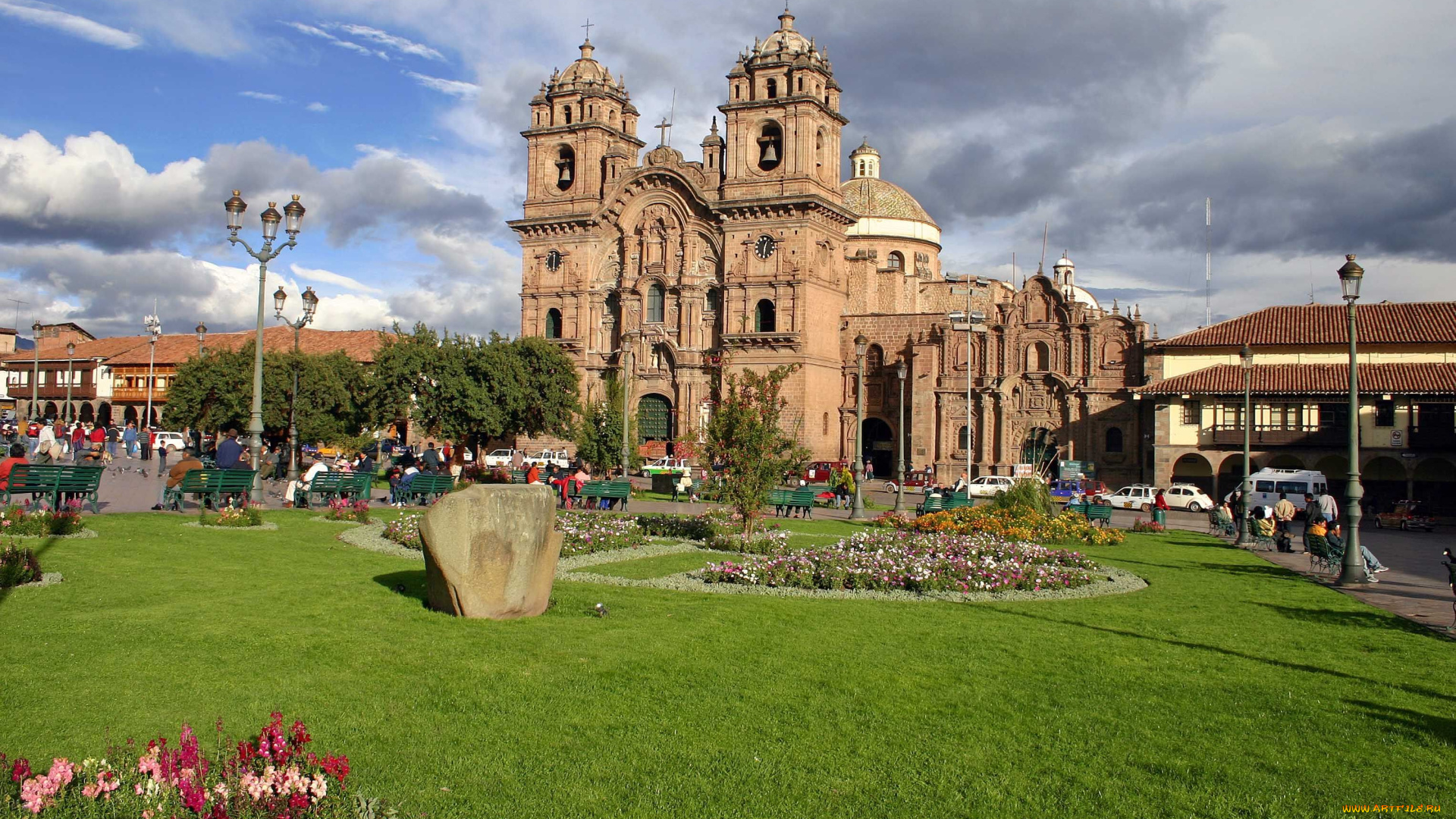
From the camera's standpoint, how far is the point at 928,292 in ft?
197

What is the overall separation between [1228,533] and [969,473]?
2301 centimetres

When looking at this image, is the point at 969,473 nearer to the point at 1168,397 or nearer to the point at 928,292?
the point at 1168,397

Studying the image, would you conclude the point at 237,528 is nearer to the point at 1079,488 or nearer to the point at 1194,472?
the point at 1079,488

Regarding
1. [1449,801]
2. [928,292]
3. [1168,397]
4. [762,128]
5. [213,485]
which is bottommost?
[1449,801]

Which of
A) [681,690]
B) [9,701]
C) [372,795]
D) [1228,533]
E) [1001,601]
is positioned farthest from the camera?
[1228,533]

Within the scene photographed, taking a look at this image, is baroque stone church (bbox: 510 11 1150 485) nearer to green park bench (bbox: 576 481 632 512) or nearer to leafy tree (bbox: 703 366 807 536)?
green park bench (bbox: 576 481 632 512)

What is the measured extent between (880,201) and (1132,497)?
91.8 ft

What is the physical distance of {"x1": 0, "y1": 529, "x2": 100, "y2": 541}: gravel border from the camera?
45.1ft

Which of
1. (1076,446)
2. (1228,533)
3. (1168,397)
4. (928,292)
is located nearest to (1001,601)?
(1228,533)

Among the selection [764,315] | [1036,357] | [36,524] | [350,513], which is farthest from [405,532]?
[1036,357]

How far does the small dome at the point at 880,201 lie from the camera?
62781 mm

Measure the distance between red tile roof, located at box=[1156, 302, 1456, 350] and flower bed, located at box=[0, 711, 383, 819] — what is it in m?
44.9

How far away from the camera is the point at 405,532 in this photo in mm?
16781

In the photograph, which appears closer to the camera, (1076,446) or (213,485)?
(213,485)
